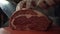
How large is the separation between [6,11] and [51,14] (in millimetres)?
252

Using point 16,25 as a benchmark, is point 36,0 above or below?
above

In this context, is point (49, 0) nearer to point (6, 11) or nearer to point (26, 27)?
point (26, 27)

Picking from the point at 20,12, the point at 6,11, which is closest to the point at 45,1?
the point at 20,12

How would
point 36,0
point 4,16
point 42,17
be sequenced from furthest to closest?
point 4,16, point 36,0, point 42,17

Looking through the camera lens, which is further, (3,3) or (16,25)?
(3,3)

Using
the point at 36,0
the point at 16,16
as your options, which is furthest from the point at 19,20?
the point at 36,0

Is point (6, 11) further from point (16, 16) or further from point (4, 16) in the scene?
point (16, 16)

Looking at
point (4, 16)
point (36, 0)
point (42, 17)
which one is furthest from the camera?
point (4, 16)

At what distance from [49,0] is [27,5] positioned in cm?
11

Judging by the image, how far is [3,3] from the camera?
2.54 feet

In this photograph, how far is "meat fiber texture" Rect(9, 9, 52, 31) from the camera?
576mm

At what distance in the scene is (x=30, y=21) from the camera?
585 mm

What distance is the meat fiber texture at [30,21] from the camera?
576mm

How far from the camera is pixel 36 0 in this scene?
683mm
